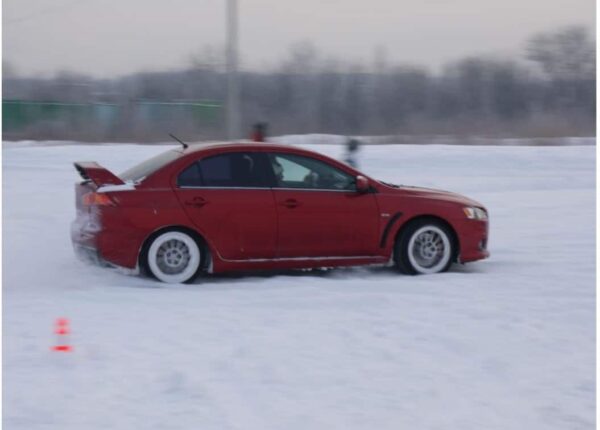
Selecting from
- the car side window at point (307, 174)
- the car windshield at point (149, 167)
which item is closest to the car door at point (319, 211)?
the car side window at point (307, 174)

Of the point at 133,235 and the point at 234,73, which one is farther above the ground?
the point at 234,73

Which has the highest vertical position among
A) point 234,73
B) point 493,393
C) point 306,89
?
point 306,89

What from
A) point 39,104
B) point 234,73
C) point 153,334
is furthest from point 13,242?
point 39,104

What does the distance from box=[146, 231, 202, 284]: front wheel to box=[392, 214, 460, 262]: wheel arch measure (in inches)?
78.1

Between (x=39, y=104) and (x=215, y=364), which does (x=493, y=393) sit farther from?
(x=39, y=104)

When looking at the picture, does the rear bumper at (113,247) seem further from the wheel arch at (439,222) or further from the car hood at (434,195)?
the car hood at (434,195)

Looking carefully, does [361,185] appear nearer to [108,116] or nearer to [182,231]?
[182,231]

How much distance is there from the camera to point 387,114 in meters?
54.7

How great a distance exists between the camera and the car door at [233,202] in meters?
8.74

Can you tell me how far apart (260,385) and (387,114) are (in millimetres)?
49917

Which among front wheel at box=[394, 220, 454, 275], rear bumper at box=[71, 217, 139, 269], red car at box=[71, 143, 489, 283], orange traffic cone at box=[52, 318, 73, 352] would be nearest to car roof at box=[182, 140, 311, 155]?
red car at box=[71, 143, 489, 283]

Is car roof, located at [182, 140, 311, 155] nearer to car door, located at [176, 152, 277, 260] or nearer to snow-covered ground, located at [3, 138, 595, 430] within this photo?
car door, located at [176, 152, 277, 260]

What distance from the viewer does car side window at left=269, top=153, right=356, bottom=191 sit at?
9055mm

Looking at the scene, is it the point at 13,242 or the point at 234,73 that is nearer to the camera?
the point at 13,242
